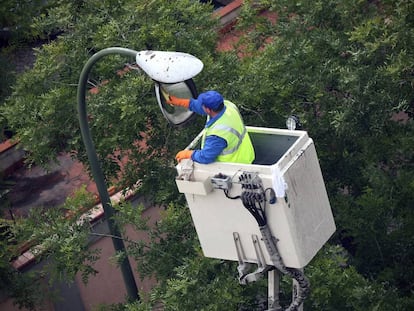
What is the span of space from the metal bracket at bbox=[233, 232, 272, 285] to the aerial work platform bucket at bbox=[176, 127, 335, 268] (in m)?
0.01

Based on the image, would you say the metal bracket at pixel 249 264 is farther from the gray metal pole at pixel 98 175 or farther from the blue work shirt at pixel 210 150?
the gray metal pole at pixel 98 175

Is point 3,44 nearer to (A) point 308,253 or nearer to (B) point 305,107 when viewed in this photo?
(B) point 305,107

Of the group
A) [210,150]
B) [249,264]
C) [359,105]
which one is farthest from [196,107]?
[359,105]

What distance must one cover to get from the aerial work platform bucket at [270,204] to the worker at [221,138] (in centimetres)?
14

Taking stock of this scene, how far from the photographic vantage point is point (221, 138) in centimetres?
1057

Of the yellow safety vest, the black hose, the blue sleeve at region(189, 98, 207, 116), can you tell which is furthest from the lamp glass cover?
the black hose

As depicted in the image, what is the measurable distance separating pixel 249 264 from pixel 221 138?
1578 millimetres

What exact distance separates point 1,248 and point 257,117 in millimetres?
4567

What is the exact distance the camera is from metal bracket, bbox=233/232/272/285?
1063 centimetres

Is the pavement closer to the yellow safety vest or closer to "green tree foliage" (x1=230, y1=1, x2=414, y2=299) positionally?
"green tree foliage" (x1=230, y1=1, x2=414, y2=299)

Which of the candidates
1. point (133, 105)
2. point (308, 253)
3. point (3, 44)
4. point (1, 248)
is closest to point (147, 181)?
point (133, 105)

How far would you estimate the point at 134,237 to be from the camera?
19.1 meters

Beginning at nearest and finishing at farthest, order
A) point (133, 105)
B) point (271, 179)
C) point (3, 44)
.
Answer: point (271, 179) < point (133, 105) < point (3, 44)

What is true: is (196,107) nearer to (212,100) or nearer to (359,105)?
(212,100)
